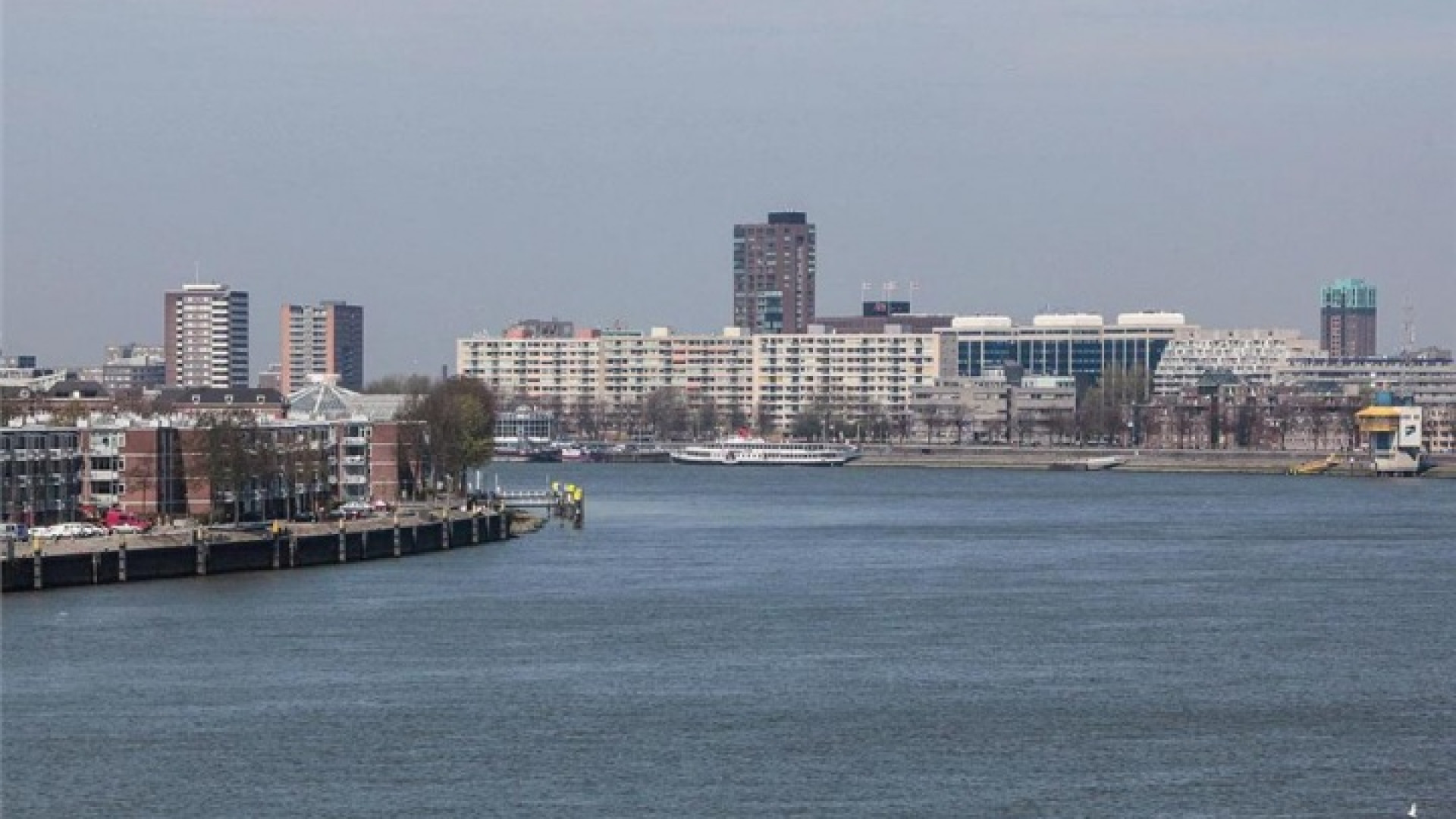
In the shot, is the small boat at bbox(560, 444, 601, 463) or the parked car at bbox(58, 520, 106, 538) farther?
the small boat at bbox(560, 444, 601, 463)

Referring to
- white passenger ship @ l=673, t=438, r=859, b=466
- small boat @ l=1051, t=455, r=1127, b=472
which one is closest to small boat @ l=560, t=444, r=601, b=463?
white passenger ship @ l=673, t=438, r=859, b=466

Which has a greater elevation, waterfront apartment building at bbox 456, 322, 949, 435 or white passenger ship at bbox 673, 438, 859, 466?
waterfront apartment building at bbox 456, 322, 949, 435

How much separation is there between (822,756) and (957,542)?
101ft

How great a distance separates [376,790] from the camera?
24266mm

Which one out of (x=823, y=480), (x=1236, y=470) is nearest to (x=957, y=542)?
(x=823, y=480)

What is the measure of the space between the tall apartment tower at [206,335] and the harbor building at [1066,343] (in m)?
45.7

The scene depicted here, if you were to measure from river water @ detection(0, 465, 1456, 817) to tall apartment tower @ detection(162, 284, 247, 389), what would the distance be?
5135 inches

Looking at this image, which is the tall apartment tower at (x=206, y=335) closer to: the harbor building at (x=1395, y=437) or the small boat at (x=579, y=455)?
the small boat at (x=579, y=455)

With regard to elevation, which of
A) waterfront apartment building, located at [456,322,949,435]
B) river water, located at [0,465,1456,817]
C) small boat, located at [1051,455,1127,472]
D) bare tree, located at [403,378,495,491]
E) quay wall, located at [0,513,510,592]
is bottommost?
river water, located at [0,465,1456,817]

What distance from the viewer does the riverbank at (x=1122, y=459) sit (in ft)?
375

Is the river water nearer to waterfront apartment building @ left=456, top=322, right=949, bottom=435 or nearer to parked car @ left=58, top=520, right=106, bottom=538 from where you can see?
parked car @ left=58, top=520, right=106, bottom=538

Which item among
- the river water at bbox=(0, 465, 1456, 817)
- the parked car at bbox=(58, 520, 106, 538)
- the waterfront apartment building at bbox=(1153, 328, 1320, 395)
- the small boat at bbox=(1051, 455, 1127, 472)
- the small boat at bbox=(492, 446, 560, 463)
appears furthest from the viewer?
the waterfront apartment building at bbox=(1153, 328, 1320, 395)

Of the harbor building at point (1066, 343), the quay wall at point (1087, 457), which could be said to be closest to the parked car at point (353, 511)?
the quay wall at point (1087, 457)

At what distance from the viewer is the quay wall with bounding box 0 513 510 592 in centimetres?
4081
